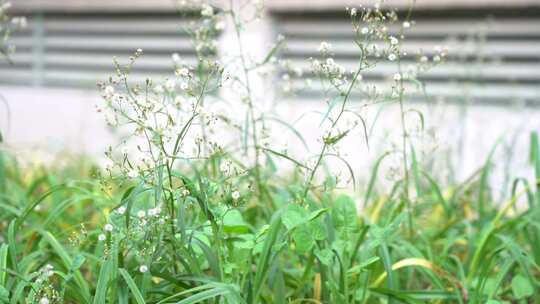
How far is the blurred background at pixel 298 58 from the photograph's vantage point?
19.3 ft

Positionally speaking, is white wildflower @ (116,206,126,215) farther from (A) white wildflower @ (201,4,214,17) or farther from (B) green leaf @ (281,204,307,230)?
(A) white wildflower @ (201,4,214,17)

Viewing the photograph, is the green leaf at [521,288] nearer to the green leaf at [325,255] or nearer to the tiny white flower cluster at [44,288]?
the green leaf at [325,255]

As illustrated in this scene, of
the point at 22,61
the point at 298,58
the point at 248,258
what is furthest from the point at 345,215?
the point at 22,61

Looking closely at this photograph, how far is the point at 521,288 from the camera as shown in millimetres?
2055

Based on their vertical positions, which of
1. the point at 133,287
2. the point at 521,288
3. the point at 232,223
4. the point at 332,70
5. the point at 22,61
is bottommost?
the point at 521,288

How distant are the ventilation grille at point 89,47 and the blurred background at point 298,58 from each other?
11 millimetres

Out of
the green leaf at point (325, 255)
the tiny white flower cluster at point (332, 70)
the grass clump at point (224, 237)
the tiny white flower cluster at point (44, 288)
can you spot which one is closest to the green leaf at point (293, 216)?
the grass clump at point (224, 237)

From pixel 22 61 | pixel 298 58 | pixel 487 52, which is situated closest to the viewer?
pixel 487 52

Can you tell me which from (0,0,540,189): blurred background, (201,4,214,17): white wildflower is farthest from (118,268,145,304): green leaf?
(0,0,540,189): blurred background

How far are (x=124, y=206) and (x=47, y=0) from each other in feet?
23.6

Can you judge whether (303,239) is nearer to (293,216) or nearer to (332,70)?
(293,216)

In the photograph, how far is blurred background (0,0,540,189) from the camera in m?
5.87

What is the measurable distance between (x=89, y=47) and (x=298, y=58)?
2.56 meters

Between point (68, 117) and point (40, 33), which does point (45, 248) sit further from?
point (40, 33)
